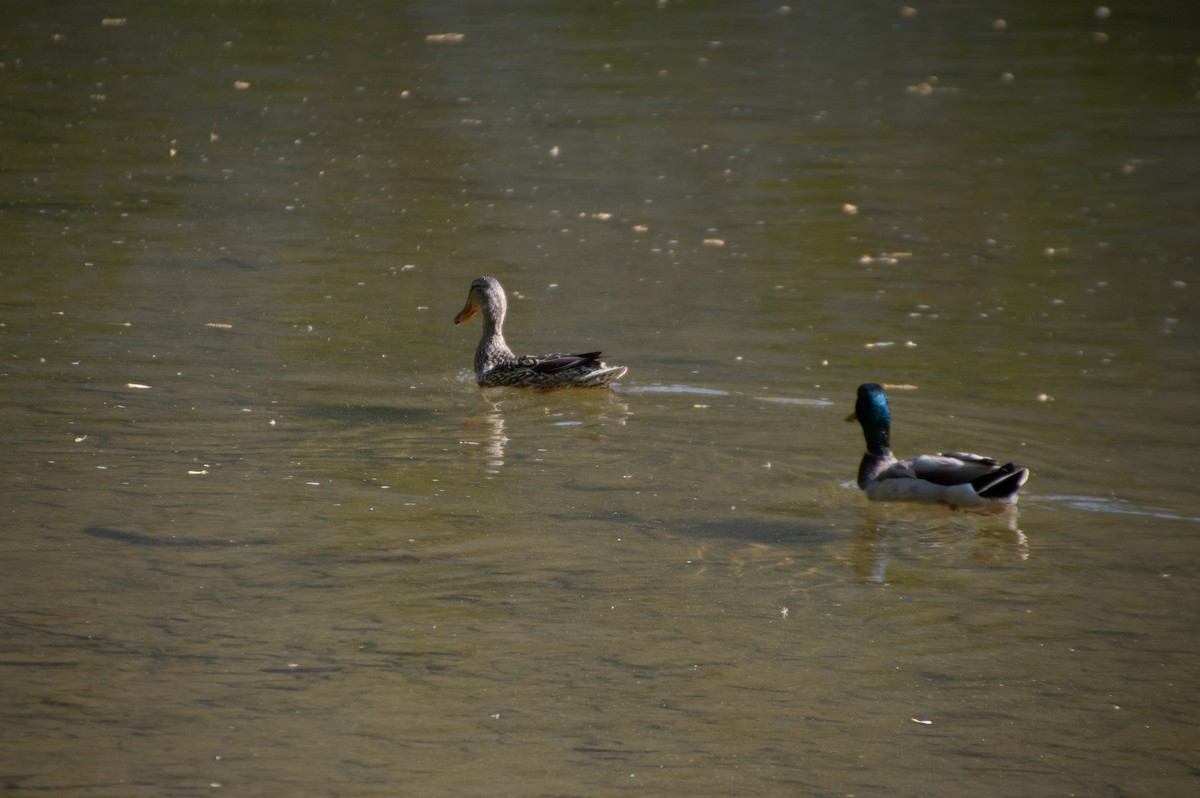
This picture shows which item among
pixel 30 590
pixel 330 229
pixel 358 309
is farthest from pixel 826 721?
pixel 330 229

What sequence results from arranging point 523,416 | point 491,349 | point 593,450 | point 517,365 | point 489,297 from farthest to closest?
point 489,297 → point 491,349 → point 517,365 → point 523,416 → point 593,450

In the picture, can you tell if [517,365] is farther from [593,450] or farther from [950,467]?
Answer: [950,467]

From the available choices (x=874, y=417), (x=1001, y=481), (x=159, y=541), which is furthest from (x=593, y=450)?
(x=159, y=541)

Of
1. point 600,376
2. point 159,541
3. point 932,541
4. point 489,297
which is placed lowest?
point 932,541

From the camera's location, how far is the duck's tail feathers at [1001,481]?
7777 mm

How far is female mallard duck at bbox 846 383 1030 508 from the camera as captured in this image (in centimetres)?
782

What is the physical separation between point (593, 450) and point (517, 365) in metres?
1.53

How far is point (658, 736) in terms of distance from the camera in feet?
17.8

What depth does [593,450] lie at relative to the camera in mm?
8883

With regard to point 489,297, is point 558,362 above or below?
below

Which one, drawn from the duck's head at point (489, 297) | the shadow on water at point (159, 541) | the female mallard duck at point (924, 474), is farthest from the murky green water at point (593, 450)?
the duck's head at point (489, 297)

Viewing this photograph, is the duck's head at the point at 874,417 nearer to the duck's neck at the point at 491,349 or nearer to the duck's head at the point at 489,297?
the duck's neck at the point at 491,349

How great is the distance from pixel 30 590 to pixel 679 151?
41.0 ft

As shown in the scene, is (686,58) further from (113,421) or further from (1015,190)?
(113,421)
